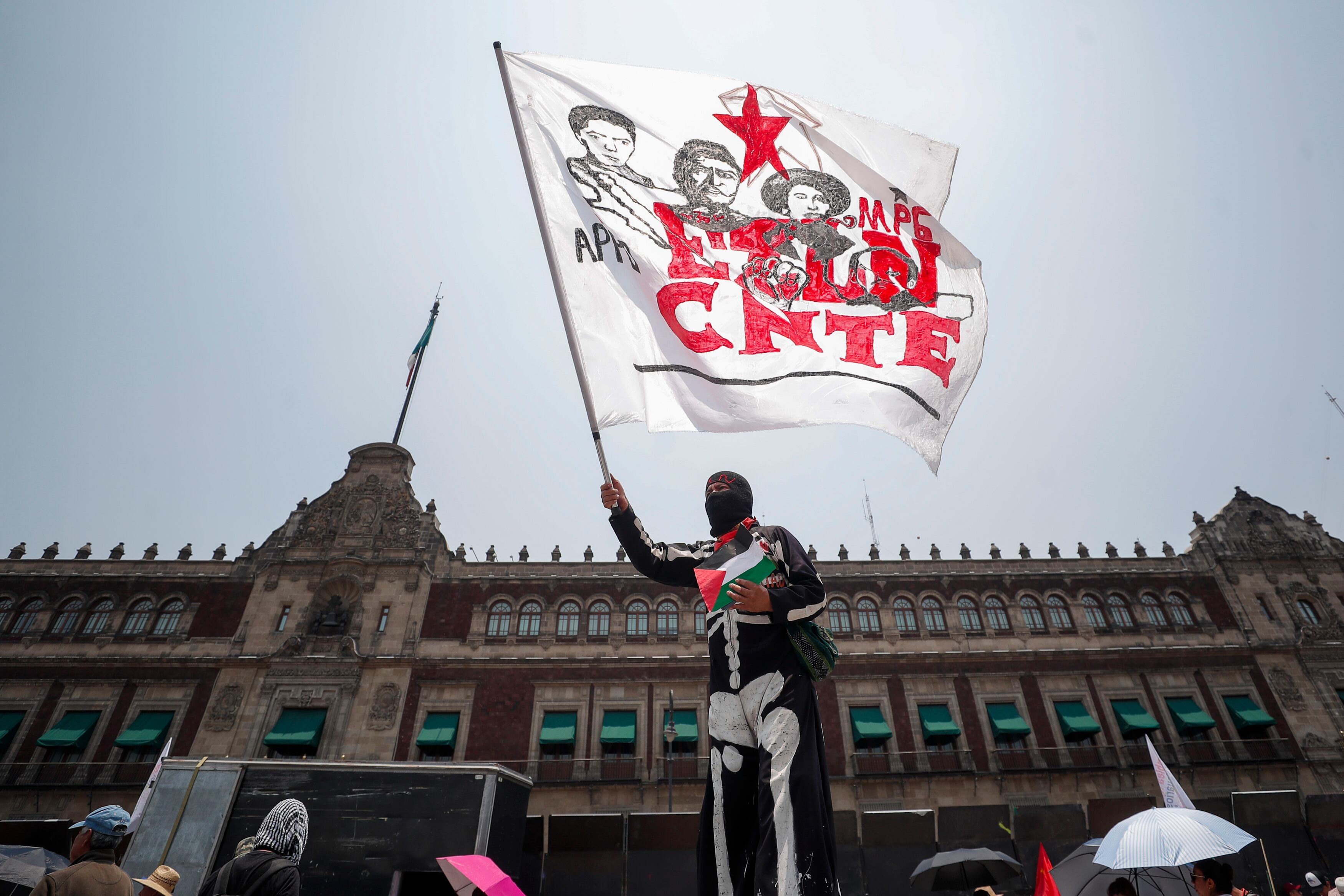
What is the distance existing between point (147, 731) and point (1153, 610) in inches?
1330

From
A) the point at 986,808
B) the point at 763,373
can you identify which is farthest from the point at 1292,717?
the point at 763,373

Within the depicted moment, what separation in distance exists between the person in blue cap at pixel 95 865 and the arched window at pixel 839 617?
71.2ft

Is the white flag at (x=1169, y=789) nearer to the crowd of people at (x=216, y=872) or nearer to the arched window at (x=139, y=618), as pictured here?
the crowd of people at (x=216, y=872)

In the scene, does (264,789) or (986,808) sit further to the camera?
(986,808)

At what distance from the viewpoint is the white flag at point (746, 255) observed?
4.05 metres

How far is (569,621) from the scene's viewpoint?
2362 cm

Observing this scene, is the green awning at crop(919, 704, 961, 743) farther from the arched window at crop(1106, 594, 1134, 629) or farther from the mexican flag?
the mexican flag

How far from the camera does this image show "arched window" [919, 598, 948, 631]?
23859 millimetres

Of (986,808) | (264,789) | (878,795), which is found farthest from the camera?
(878,795)

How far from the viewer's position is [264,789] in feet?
30.5

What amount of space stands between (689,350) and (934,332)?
5.50 ft

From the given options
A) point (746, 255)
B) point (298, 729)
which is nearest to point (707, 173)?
point (746, 255)

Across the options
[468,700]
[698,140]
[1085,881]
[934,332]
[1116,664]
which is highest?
[1116,664]

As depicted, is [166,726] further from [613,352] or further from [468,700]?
[613,352]
